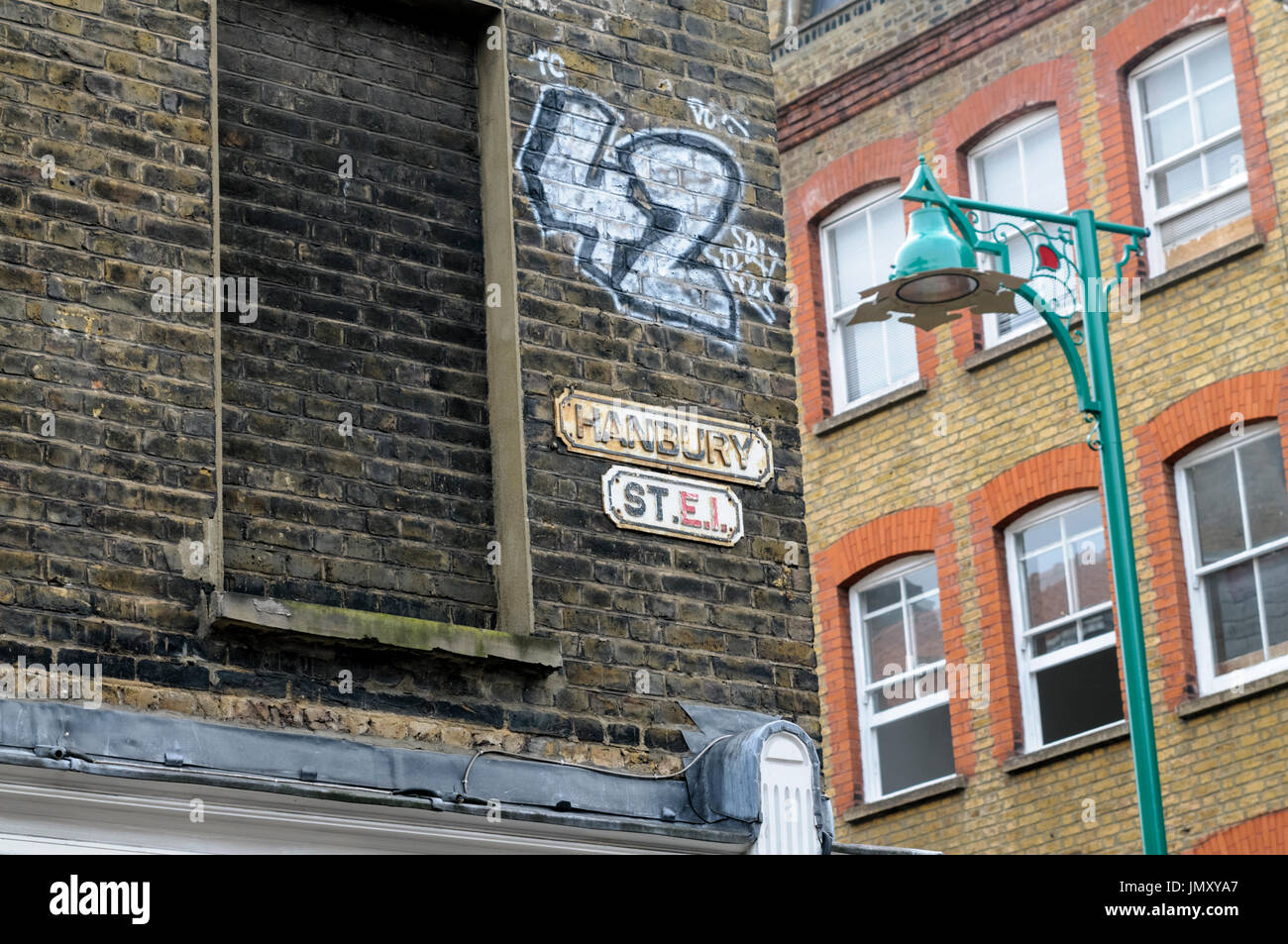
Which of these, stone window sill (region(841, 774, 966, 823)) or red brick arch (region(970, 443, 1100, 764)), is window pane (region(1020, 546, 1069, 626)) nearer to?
red brick arch (region(970, 443, 1100, 764))

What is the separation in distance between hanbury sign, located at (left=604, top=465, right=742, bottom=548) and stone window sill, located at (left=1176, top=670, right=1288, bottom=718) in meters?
8.97

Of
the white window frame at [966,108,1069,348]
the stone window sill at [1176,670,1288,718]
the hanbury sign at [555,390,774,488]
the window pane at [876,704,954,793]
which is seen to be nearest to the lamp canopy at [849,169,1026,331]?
the hanbury sign at [555,390,774,488]

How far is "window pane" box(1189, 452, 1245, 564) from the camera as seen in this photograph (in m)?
19.2

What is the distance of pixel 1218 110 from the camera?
20.0 m

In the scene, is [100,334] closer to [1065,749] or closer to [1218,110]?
[1065,749]

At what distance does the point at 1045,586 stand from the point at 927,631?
139cm

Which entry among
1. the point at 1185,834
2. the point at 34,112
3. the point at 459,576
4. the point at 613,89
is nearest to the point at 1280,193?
the point at 1185,834

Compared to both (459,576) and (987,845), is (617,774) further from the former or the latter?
(987,845)

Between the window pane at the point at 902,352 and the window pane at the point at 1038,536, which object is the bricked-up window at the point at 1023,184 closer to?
the window pane at the point at 902,352

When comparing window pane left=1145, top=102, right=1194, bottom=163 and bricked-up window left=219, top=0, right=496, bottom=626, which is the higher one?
window pane left=1145, top=102, right=1194, bottom=163

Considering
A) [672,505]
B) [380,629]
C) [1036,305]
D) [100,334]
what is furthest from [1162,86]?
[100,334]

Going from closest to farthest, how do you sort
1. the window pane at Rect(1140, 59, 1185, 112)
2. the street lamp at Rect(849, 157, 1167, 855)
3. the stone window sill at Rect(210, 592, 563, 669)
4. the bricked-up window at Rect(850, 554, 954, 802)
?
the stone window sill at Rect(210, 592, 563, 669) < the street lamp at Rect(849, 157, 1167, 855) < the window pane at Rect(1140, 59, 1185, 112) < the bricked-up window at Rect(850, 554, 954, 802)

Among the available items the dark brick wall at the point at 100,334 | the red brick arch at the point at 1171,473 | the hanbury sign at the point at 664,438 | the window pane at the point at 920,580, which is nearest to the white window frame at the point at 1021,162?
the red brick arch at the point at 1171,473

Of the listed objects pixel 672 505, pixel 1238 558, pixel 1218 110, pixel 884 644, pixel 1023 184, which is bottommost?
pixel 672 505
